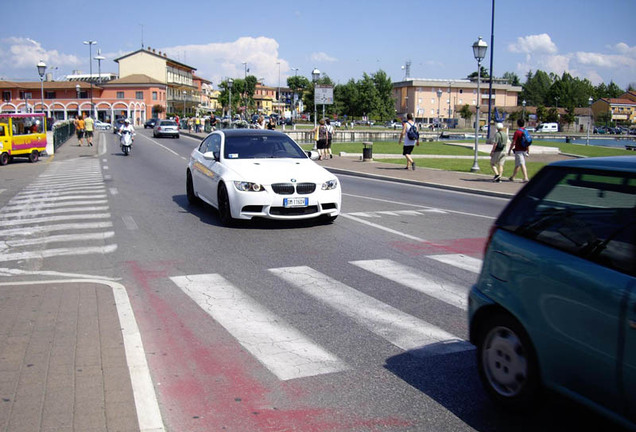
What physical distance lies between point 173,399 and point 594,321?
265 centimetres

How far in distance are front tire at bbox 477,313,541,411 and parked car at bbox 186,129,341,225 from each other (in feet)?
21.2

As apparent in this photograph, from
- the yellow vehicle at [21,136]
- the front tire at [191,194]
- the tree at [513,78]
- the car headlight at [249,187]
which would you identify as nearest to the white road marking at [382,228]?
the car headlight at [249,187]

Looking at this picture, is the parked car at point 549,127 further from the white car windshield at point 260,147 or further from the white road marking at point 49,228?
the white road marking at point 49,228

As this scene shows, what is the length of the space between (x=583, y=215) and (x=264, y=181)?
709cm

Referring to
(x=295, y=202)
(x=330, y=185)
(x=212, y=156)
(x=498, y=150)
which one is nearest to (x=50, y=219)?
(x=212, y=156)

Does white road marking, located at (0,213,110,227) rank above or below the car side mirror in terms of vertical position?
below

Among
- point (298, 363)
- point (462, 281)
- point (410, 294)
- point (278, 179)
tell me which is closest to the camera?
point (298, 363)

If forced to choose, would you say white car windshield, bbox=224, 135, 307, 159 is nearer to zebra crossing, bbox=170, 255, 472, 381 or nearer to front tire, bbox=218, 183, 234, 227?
front tire, bbox=218, 183, 234, 227

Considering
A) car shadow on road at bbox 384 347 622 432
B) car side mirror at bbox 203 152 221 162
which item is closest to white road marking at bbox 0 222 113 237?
car side mirror at bbox 203 152 221 162

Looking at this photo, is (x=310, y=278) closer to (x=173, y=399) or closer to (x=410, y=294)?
(x=410, y=294)

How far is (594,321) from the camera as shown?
3.19 metres

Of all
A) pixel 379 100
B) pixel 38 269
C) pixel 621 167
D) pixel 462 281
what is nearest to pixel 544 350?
pixel 621 167

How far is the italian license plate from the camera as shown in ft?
33.5

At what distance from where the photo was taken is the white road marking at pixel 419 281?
21.0 feet
